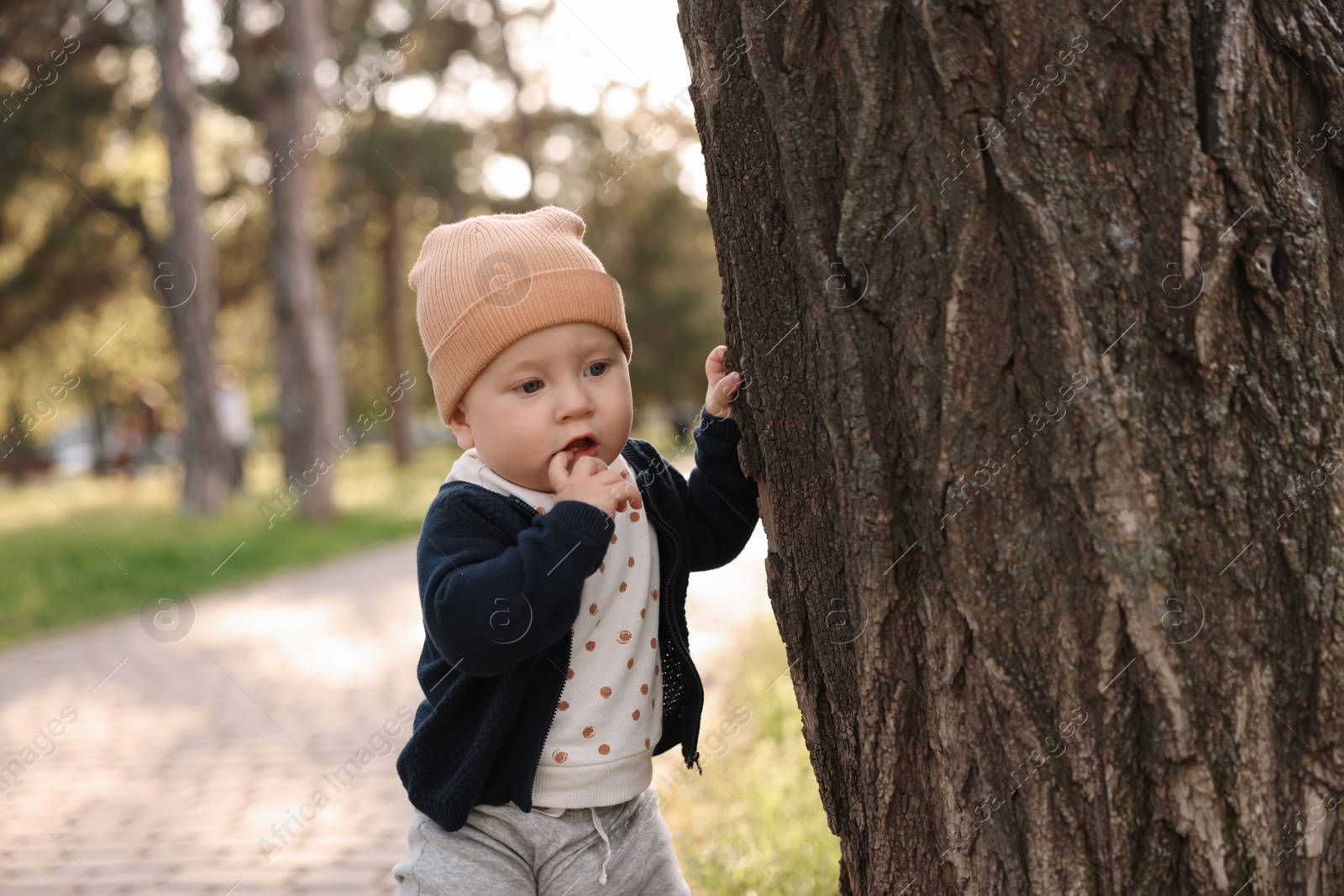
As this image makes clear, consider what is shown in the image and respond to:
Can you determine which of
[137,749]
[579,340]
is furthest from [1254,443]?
[137,749]

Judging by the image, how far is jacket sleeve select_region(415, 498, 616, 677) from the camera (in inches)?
71.0

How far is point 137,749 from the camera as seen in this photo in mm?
5727

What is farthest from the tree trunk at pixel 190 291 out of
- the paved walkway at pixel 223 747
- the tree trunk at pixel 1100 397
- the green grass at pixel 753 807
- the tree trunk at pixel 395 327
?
the tree trunk at pixel 1100 397

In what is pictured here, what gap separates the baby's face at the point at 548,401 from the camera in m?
1.95

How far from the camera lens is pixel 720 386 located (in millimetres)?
2117

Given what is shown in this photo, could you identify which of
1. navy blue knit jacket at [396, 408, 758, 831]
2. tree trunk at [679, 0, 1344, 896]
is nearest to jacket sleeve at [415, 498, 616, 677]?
navy blue knit jacket at [396, 408, 758, 831]

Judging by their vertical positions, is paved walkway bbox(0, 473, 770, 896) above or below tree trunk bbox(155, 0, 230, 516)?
below

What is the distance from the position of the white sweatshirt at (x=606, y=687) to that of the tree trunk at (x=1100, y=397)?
534mm

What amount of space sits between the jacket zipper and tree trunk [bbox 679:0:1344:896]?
0.60 m

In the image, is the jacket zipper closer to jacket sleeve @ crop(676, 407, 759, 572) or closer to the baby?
the baby

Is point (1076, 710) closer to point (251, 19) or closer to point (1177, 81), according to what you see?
point (1177, 81)

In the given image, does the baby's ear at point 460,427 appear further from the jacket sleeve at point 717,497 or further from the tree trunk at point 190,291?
the tree trunk at point 190,291

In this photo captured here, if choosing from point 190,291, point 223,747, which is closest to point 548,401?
point 223,747

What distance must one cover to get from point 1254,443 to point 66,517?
60.4 ft
